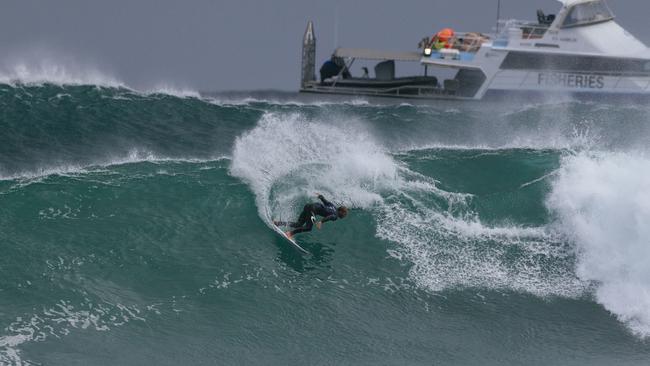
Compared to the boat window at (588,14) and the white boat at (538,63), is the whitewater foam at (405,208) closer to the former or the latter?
the white boat at (538,63)

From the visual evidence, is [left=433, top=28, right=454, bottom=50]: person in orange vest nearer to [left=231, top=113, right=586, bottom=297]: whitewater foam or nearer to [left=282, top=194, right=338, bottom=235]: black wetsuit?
[left=231, top=113, right=586, bottom=297]: whitewater foam

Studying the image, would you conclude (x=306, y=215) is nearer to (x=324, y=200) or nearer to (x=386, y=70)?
(x=324, y=200)

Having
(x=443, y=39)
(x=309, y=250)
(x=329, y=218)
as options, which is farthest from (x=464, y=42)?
(x=309, y=250)

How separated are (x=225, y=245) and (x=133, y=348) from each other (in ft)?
15.0

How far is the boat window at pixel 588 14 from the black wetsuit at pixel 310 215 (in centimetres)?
1788

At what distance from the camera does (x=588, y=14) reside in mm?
36094

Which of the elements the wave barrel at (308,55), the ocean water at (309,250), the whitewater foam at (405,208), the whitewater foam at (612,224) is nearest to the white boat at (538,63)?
the wave barrel at (308,55)

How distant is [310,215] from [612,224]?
6448 millimetres

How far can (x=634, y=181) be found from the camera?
868 inches

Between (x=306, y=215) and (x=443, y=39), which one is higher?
(x=443, y=39)

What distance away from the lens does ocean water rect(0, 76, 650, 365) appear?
1755 centimetres

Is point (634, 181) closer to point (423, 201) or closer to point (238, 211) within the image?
point (423, 201)

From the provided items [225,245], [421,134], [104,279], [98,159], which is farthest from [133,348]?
[421,134]

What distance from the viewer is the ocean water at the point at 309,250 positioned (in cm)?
1755
